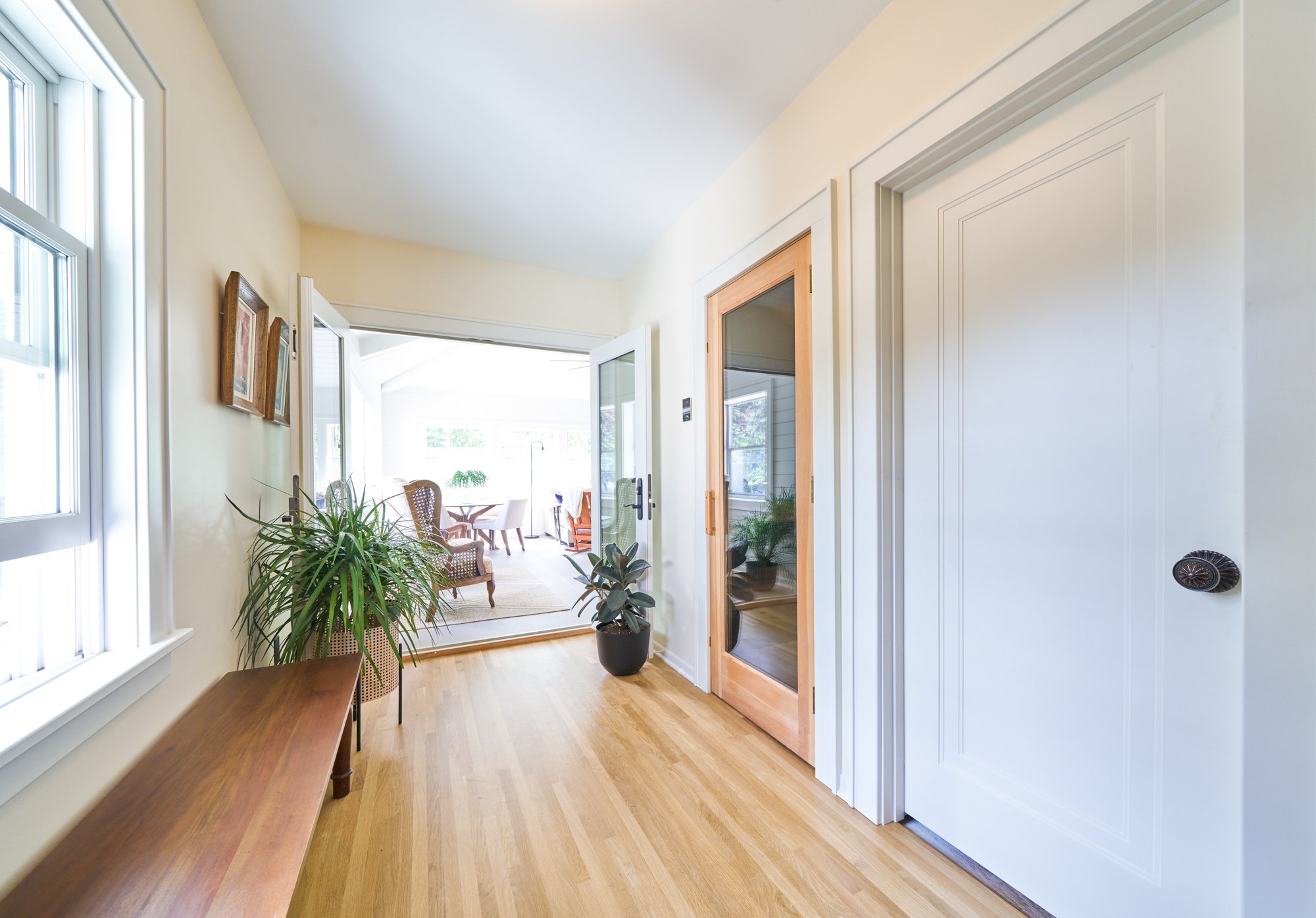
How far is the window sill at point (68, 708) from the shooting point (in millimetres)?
778

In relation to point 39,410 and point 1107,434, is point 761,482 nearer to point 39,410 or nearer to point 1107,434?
point 1107,434

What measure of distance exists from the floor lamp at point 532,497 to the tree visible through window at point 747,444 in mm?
7045

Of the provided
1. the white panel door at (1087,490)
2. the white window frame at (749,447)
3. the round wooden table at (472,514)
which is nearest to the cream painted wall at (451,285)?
the white window frame at (749,447)

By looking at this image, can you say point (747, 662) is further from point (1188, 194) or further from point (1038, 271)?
point (1188, 194)

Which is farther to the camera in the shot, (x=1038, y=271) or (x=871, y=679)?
(x=871, y=679)

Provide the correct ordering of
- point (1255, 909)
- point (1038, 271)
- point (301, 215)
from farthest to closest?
point (301, 215), point (1038, 271), point (1255, 909)

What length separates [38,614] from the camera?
3.22 ft

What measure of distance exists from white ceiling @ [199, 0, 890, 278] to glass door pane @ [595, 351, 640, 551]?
972 millimetres

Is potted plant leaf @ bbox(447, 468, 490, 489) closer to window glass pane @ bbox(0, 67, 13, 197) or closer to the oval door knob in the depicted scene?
window glass pane @ bbox(0, 67, 13, 197)

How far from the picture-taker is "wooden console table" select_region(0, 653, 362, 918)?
0.75 meters

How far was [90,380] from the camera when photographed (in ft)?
3.59

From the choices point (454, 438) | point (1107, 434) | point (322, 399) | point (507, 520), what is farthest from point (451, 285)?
point (454, 438)

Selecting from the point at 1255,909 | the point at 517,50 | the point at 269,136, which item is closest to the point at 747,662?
the point at 1255,909

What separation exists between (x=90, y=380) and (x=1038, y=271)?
2206mm
